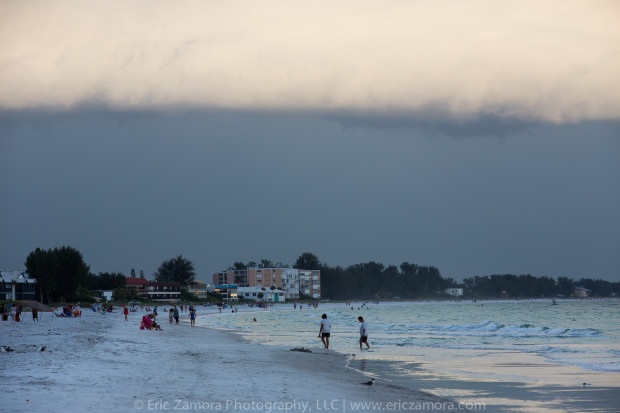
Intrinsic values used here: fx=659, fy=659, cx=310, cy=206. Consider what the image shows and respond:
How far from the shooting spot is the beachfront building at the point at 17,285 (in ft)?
406

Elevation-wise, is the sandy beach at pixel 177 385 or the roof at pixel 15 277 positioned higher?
the roof at pixel 15 277

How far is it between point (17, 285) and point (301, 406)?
409 ft

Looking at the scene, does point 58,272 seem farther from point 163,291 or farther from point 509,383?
point 509,383

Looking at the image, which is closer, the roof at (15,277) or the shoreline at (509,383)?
the shoreline at (509,383)

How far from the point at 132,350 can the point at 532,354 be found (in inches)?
734

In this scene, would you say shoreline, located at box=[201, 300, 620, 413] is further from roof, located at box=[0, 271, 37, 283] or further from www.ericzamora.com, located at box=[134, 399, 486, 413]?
roof, located at box=[0, 271, 37, 283]

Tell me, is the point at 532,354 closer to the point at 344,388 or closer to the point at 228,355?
the point at 228,355

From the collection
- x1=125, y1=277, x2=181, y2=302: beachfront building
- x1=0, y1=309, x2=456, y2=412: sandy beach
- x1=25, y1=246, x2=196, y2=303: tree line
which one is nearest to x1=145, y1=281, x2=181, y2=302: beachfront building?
x1=125, y1=277, x2=181, y2=302: beachfront building

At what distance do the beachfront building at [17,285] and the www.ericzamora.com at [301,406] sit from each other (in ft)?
395

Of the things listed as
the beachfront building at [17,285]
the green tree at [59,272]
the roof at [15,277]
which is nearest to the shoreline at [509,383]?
the green tree at [59,272]

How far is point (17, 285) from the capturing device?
4941 inches

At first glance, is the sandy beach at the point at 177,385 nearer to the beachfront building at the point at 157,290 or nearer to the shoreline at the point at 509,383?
the shoreline at the point at 509,383

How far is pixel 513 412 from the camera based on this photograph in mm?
15516

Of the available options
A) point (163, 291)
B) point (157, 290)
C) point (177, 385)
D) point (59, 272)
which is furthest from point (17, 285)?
point (177, 385)
